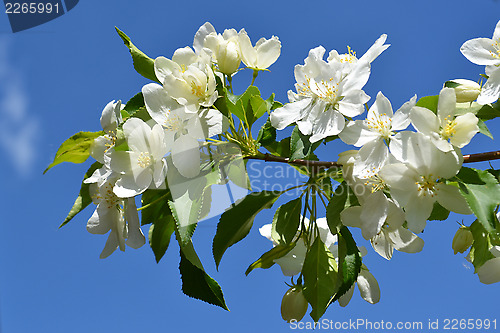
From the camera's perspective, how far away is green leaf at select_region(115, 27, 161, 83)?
1253mm

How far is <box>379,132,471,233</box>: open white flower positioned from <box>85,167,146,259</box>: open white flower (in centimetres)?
54

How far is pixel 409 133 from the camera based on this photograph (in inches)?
41.0

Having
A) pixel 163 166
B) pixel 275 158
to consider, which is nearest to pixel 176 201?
pixel 163 166

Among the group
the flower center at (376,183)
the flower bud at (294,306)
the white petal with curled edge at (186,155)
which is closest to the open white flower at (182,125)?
the white petal with curled edge at (186,155)

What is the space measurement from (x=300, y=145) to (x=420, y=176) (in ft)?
0.83

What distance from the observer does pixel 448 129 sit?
103 cm

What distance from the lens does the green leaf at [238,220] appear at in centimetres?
121

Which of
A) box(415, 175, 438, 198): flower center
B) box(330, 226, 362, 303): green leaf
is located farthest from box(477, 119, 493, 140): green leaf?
box(330, 226, 362, 303): green leaf

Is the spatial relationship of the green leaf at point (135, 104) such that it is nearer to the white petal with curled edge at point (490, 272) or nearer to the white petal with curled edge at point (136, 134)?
the white petal with curled edge at point (136, 134)

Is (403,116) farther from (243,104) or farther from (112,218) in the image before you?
(112,218)

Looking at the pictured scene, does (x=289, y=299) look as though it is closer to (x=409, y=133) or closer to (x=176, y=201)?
(x=176, y=201)

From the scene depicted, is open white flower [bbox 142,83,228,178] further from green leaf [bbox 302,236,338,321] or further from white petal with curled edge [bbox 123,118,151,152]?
green leaf [bbox 302,236,338,321]

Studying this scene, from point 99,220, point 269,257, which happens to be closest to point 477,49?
point 269,257

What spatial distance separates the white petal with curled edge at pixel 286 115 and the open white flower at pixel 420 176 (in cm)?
22
